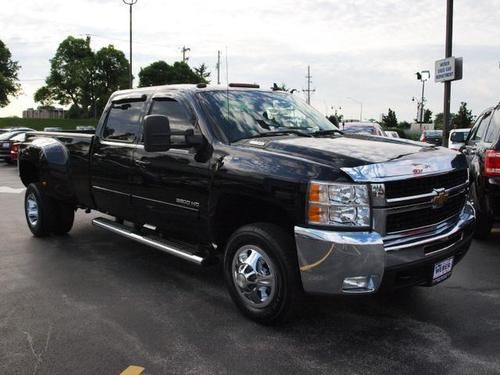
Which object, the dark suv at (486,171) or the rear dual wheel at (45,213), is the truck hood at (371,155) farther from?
the rear dual wheel at (45,213)

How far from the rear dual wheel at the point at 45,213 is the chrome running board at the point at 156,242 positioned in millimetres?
1288

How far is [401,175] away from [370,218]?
40 cm

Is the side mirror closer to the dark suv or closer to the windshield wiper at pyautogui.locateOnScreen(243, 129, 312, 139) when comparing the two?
the windshield wiper at pyautogui.locateOnScreen(243, 129, 312, 139)

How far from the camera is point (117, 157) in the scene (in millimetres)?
5723

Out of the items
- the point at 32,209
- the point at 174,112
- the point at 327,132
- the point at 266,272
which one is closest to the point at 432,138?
the point at 327,132

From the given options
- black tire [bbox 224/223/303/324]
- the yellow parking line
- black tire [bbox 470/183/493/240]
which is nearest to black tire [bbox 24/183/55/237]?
black tire [bbox 224/223/303/324]

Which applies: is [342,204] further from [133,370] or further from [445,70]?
[445,70]

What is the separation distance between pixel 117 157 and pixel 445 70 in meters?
10.6

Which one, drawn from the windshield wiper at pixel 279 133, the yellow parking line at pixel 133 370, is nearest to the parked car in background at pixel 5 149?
the windshield wiper at pixel 279 133

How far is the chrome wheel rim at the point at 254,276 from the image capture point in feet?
13.3

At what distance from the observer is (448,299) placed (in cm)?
482

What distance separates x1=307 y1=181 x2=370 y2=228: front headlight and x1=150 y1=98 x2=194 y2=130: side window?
67.7 inches

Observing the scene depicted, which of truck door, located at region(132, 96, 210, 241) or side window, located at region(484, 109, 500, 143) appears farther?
side window, located at region(484, 109, 500, 143)

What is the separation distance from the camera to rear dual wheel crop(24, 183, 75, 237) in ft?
23.8
